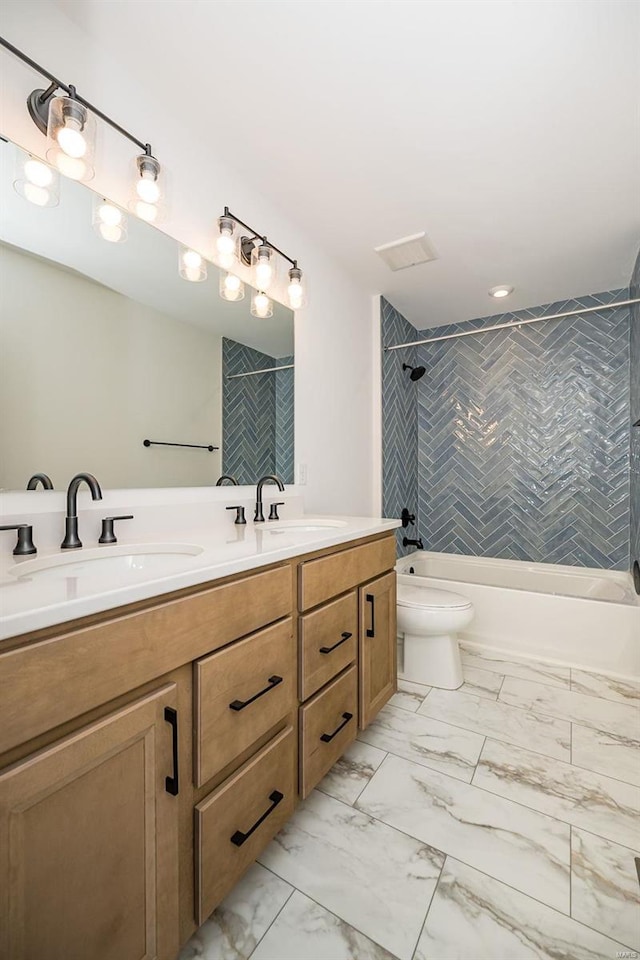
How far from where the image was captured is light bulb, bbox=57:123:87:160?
1.09 metres

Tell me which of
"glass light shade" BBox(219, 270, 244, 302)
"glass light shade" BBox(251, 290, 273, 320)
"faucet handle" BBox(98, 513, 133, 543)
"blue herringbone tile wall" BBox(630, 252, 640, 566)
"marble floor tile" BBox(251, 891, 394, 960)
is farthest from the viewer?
"blue herringbone tile wall" BBox(630, 252, 640, 566)

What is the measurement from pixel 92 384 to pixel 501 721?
6.84 ft

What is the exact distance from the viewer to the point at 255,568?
100cm

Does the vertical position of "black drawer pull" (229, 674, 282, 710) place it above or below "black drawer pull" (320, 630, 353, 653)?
above

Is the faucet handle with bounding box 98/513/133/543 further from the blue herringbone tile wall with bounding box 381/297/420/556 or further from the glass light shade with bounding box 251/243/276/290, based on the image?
the blue herringbone tile wall with bounding box 381/297/420/556

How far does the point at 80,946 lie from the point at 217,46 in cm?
217

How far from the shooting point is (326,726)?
128 centimetres

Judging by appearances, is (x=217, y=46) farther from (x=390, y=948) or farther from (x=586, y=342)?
(x=586, y=342)

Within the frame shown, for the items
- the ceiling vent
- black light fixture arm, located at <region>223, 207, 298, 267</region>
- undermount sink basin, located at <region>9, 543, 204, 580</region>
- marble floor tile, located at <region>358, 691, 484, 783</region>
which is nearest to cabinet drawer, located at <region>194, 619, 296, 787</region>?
undermount sink basin, located at <region>9, 543, 204, 580</region>

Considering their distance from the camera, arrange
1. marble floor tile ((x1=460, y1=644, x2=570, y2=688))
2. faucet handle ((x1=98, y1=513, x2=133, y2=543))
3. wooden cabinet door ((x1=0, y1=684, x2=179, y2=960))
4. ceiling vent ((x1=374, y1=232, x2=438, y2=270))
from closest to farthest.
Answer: wooden cabinet door ((x1=0, y1=684, x2=179, y2=960)) < faucet handle ((x1=98, y1=513, x2=133, y2=543)) < marble floor tile ((x1=460, y1=644, x2=570, y2=688)) < ceiling vent ((x1=374, y1=232, x2=438, y2=270))

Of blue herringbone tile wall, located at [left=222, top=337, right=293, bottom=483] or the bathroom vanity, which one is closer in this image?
the bathroom vanity

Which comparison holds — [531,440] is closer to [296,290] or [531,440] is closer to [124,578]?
[296,290]

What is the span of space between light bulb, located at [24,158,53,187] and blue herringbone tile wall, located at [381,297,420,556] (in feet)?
7.25

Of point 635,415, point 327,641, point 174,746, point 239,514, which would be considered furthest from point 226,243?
point 635,415
